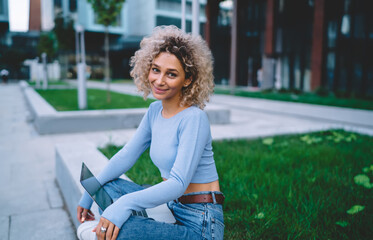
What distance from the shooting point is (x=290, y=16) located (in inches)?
921

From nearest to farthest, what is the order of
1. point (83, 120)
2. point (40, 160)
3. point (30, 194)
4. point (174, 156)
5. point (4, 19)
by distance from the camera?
point (174, 156), point (30, 194), point (40, 160), point (83, 120), point (4, 19)

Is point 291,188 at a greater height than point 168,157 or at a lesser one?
lesser

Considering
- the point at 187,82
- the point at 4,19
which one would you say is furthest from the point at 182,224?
the point at 4,19

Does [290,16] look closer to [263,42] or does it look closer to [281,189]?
[263,42]

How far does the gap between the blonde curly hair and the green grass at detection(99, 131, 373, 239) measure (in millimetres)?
1230

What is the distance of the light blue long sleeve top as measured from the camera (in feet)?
5.02

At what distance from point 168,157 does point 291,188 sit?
193 centimetres

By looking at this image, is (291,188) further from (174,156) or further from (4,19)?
(4,19)

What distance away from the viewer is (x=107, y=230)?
1.45m

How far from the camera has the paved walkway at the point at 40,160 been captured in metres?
2.95

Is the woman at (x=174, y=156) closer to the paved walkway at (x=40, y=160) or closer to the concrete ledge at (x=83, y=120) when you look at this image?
the paved walkway at (x=40, y=160)

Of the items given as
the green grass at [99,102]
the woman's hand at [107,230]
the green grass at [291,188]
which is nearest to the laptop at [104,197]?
the woman's hand at [107,230]

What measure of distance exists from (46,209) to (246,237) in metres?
2.14

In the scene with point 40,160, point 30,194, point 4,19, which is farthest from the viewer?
point 4,19
